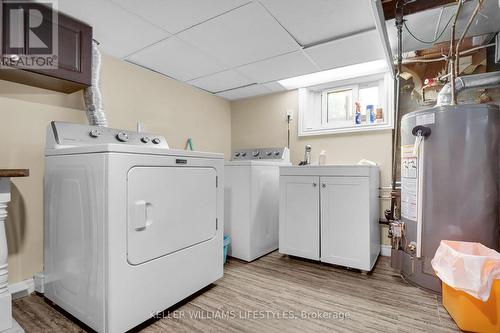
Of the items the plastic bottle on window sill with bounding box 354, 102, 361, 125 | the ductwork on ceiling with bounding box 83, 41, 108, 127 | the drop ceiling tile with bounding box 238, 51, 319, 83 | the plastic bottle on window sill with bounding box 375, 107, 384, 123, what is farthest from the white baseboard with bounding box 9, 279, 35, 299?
the plastic bottle on window sill with bounding box 375, 107, 384, 123

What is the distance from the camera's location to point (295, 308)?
1582mm

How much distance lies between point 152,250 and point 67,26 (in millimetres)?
1597

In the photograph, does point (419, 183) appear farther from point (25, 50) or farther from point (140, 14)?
point (25, 50)

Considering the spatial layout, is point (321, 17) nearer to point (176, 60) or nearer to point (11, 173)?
point (176, 60)

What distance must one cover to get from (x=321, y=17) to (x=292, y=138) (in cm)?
157

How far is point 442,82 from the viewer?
222 cm

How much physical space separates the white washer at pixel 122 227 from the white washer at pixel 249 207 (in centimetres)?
63

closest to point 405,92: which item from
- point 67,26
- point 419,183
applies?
point 419,183

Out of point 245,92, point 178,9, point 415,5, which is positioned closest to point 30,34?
point 178,9

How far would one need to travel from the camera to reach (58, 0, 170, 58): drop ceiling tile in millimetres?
1579

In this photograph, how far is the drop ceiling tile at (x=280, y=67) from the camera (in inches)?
91.3

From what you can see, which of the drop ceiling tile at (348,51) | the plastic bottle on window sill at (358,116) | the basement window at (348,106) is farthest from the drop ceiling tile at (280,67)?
the plastic bottle on window sill at (358,116)

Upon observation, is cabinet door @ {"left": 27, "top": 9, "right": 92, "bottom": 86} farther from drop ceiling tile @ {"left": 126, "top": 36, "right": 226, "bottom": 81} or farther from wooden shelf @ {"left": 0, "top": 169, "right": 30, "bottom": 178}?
wooden shelf @ {"left": 0, "top": 169, "right": 30, "bottom": 178}

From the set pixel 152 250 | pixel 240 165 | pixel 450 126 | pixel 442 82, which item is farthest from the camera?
pixel 240 165
